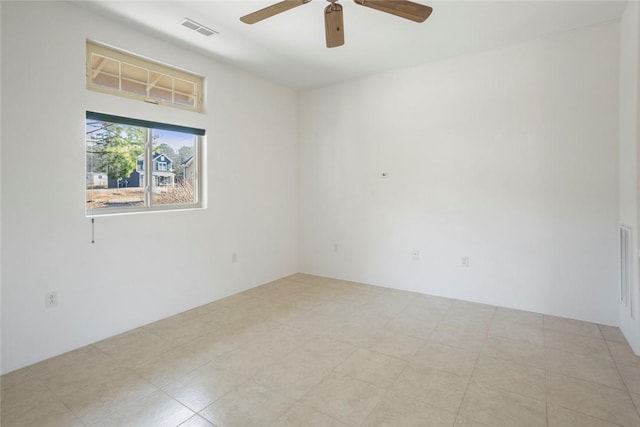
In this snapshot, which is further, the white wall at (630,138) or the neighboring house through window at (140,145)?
the neighboring house through window at (140,145)

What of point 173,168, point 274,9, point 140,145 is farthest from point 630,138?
point 140,145

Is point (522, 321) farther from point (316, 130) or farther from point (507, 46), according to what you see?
point (316, 130)

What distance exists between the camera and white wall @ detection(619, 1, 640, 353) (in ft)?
8.19

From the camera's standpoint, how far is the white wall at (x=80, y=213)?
2.35 metres

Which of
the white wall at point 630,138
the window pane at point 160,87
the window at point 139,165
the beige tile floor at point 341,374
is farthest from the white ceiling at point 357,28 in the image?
the beige tile floor at point 341,374

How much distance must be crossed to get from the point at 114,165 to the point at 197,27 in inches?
58.5

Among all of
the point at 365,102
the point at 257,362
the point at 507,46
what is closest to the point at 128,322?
the point at 257,362

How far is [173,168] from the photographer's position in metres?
3.55

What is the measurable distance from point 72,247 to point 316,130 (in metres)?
3.35

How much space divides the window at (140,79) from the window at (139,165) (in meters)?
0.27

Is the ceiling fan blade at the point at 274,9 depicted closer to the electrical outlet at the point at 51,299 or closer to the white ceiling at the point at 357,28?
the white ceiling at the point at 357,28

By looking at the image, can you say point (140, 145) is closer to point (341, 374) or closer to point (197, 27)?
point (197, 27)

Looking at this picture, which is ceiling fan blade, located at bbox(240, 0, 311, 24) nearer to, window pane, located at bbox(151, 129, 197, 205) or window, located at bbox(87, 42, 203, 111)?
window, located at bbox(87, 42, 203, 111)

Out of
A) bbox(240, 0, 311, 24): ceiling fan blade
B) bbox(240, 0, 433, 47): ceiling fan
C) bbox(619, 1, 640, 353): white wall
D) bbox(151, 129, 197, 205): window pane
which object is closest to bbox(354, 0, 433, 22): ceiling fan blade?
bbox(240, 0, 433, 47): ceiling fan
